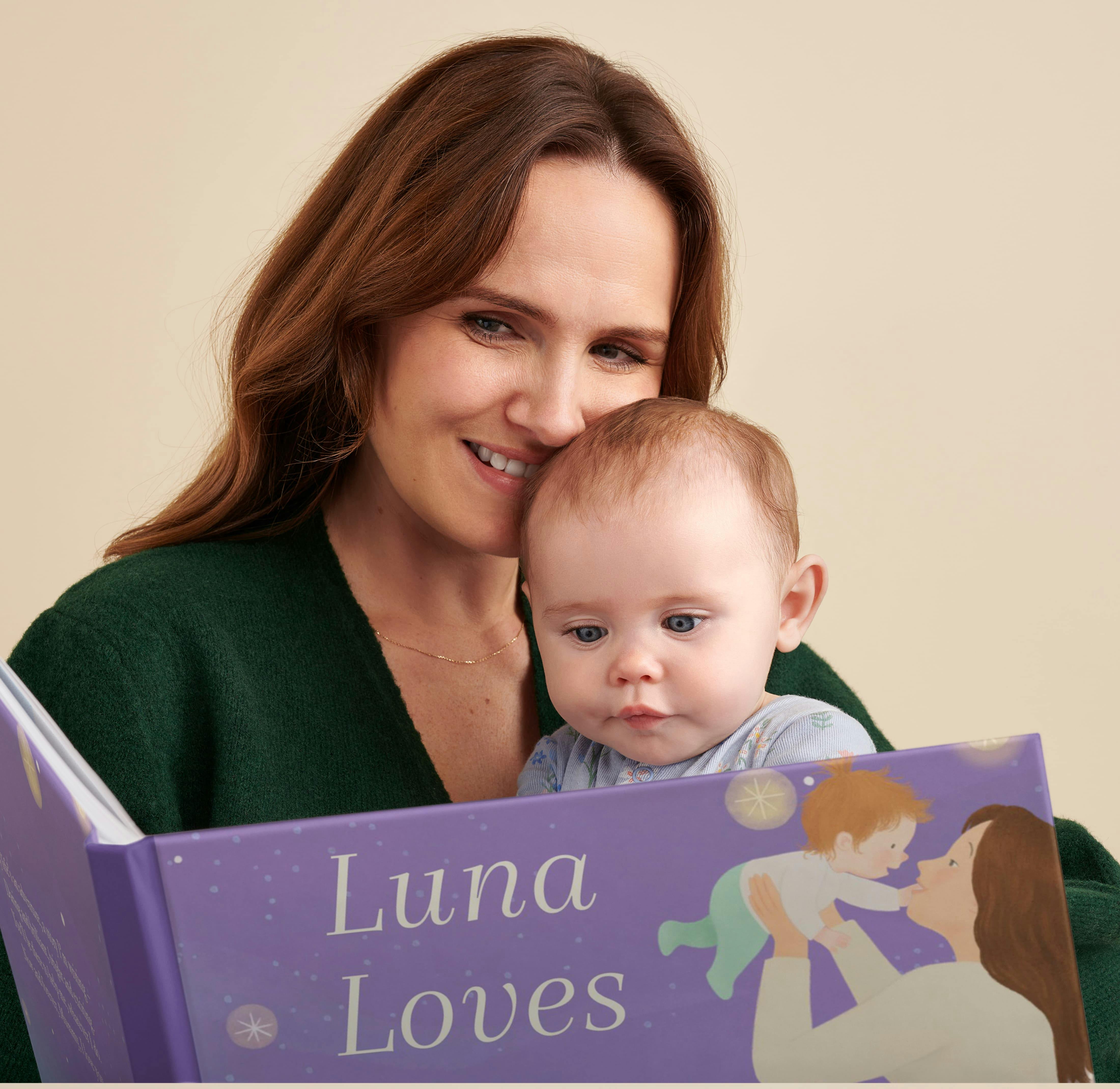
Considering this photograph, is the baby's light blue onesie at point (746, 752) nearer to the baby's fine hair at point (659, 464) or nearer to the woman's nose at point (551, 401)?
the baby's fine hair at point (659, 464)

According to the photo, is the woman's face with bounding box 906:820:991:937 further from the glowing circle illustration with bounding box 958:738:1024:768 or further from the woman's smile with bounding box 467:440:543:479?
the woman's smile with bounding box 467:440:543:479

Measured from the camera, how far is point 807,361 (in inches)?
109

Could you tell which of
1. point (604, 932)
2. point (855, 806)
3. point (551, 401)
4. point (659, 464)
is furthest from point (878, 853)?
point (551, 401)

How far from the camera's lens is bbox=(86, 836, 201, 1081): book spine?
0.62 meters

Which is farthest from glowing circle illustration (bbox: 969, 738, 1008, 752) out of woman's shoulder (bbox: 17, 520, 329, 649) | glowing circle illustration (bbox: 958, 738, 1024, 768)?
woman's shoulder (bbox: 17, 520, 329, 649)

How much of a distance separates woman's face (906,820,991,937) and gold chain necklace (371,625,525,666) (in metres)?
0.79

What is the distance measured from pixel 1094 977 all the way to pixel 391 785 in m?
0.69

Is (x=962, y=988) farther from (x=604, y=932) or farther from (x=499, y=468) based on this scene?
(x=499, y=468)

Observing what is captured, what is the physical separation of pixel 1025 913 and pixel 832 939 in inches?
4.4

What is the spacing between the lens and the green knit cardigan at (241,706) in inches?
41.3

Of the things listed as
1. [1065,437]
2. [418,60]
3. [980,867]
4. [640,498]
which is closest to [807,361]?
[1065,437]

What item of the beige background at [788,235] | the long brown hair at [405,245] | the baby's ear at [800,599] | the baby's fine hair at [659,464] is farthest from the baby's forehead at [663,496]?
the beige background at [788,235]

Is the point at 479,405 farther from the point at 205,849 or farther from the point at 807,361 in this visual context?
the point at 807,361

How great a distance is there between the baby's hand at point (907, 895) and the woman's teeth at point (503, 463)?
0.66 metres
